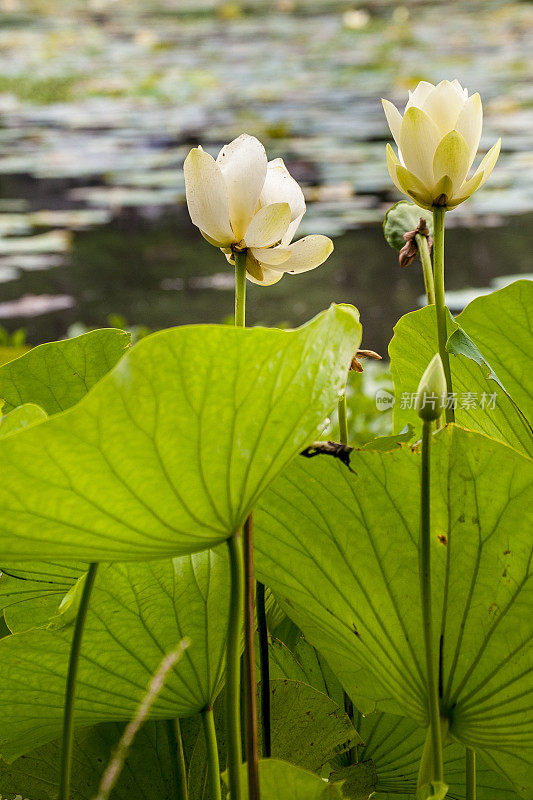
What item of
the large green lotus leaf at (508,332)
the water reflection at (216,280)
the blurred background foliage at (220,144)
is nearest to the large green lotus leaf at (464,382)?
the large green lotus leaf at (508,332)

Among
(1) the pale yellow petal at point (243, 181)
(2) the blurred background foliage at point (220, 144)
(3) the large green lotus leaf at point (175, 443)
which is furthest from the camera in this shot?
(2) the blurred background foliage at point (220, 144)

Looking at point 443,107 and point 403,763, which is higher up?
point 443,107

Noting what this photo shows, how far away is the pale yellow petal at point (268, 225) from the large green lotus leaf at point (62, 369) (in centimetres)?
12

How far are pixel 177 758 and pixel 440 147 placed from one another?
33 cm

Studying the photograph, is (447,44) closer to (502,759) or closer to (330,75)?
(330,75)

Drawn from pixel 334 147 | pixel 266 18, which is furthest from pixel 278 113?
pixel 266 18

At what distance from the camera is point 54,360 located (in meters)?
0.51

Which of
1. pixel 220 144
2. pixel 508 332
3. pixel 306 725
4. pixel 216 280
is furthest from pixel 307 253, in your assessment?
pixel 220 144

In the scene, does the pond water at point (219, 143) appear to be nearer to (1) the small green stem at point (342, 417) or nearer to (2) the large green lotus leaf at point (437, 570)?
(1) the small green stem at point (342, 417)

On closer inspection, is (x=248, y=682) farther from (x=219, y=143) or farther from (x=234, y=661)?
(x=219, y=143)

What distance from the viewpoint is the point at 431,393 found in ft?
1.09

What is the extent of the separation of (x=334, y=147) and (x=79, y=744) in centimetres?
435

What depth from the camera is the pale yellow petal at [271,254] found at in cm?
43

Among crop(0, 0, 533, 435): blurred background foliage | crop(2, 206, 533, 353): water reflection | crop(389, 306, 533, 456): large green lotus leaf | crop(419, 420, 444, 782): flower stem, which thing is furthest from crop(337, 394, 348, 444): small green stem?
crop(2, 206, 533, 353): water reflection
